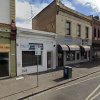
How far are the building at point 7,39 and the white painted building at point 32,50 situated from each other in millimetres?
468

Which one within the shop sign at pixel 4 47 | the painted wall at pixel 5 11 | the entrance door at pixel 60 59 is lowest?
the entrance door at pixel 60 59

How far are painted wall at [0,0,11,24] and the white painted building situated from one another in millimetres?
1362

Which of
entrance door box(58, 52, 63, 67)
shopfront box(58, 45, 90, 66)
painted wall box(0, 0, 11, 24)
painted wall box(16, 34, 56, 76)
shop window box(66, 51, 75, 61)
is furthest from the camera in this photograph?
shop window box(66, 51, 75, 61)

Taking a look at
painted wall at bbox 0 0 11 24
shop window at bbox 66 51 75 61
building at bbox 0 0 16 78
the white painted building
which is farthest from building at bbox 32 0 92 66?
painted wall at bbox 0 0 11 24

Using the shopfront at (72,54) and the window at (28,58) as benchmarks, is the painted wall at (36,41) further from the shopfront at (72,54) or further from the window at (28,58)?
the shopfront at (72,54)

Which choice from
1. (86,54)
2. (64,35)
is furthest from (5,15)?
(86,54)

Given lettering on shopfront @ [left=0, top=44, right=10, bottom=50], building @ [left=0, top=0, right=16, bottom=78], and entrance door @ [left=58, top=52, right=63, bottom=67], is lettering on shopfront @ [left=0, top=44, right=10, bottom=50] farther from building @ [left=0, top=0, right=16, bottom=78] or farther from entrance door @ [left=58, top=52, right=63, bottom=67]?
entrance door @ [left=58, top=52, right=63, bottom=67]

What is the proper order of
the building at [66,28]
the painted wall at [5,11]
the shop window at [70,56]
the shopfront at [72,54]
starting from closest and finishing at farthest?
the painted wall at [5,11] < the building at [66,28] < the shopfront at [72,54] < the shop window at [70,56]

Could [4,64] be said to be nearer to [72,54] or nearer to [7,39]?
[7,39]

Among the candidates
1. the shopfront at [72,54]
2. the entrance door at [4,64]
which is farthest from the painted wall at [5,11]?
the shopfront at [72,54]

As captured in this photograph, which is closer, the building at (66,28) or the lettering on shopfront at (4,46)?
the lettering on shopfront at (4,46)

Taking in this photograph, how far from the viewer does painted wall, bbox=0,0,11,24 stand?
7754 mm

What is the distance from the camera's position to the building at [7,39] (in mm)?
7758

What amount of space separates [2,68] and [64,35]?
28.8 ft
